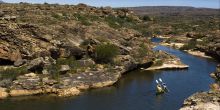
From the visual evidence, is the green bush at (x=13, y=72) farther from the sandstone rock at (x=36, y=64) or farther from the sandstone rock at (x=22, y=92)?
the sandstone rock at (x=22, y=92)

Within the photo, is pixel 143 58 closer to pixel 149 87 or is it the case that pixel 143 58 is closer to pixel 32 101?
pixel 149 87

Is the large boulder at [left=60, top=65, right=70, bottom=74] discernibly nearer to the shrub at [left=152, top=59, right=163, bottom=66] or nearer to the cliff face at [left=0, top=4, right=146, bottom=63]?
the cliff face at [left=0, top=4, right=146, bottom=63]

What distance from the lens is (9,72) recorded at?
61.1 m

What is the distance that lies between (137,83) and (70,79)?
11765 millimetres

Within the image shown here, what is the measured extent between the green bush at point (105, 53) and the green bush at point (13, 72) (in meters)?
15.7

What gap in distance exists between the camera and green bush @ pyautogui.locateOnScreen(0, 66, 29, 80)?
60081mm

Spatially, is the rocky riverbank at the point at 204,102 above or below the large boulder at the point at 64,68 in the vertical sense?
above

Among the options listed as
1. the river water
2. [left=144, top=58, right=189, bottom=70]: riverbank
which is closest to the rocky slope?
[left=144, top=58, right=189, bottom=70]: riverbank

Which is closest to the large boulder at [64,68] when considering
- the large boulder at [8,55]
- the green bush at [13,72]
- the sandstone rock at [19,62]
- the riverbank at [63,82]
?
the riverbank at [63,82]

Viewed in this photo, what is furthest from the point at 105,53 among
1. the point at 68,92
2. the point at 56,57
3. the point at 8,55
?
the point at 68,92

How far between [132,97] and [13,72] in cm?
1736

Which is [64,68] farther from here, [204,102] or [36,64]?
[204,102]

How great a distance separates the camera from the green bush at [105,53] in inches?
2945

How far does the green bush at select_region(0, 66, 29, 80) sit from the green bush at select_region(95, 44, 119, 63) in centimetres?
1566
